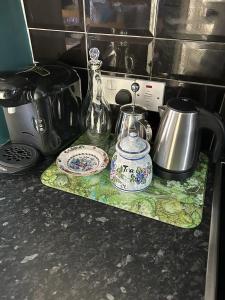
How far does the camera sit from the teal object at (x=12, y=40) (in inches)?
29.8

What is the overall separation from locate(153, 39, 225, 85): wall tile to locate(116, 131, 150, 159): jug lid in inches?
10.3

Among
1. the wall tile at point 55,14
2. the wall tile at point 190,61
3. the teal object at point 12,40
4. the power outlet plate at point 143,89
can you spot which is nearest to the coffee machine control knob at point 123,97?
the power outlet plate at point 143,89

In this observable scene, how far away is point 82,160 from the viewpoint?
756mm

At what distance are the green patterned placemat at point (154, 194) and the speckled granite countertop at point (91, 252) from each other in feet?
0.06

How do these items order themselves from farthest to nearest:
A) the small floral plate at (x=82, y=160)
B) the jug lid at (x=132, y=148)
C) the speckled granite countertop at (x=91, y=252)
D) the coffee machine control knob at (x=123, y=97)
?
1. the coffee machine control knob at (x=123, y=97)
2. the small floral plate at (x=82, y=160)
3. the jug lid at (x=132, y=148)
4. the speckled granite countertop at (x=91, y=252)

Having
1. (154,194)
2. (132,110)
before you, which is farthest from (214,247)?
(132,110)

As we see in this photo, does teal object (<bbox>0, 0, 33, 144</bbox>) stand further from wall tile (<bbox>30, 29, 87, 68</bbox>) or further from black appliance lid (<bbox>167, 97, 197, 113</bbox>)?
black appliance lid (<bbox>167, 97, 197, 113</bbox>)

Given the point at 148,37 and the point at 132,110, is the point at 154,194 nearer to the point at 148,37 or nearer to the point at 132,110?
the point at 132,110

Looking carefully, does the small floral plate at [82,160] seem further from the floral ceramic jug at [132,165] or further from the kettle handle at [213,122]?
the kettle handle at [213,122]

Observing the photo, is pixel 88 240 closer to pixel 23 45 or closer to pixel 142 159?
pixel 142 159

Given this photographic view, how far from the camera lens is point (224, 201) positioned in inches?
27.7

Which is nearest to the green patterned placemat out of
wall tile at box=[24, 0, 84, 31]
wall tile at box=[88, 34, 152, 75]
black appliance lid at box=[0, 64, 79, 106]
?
black appliance lid at box=[0, 64, 79, 106]

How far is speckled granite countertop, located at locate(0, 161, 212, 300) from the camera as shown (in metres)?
0.47

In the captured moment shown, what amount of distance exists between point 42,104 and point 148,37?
13.5 inches
